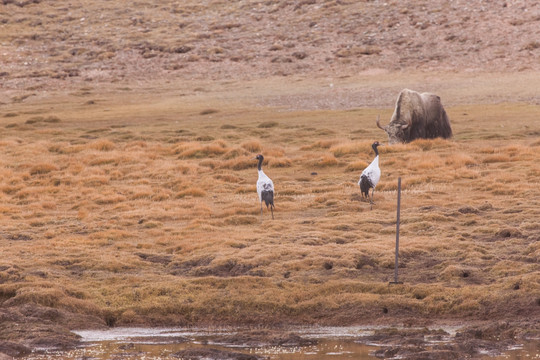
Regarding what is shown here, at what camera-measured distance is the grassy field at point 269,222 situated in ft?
50.5

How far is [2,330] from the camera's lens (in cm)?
1391

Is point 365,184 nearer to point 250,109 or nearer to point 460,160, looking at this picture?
point 460,160

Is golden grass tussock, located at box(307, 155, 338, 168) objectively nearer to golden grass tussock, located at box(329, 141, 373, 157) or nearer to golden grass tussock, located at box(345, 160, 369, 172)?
golden grass tussock, located at box(345, 160, 369, 172)

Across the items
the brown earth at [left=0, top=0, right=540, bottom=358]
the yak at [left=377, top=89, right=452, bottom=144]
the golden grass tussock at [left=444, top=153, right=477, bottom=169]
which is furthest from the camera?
the yak at [left=377, top=89, right=452, bottom=144]

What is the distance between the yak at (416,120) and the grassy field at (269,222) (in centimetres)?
101

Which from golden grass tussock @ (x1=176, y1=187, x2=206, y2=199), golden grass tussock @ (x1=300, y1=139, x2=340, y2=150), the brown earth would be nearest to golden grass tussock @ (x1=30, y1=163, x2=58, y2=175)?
the brown earth

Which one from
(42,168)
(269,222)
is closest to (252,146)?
Answer: (42,168)

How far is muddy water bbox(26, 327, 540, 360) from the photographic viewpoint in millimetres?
12883

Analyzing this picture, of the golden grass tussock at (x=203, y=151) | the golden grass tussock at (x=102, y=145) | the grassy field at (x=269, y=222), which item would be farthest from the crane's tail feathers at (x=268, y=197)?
the golden grass tussock at (x=102, y=145)

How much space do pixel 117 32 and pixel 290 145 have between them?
3557 centimetres

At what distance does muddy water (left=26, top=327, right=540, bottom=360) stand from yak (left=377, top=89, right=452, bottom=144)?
19.6m

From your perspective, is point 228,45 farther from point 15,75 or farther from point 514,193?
Answer: point 514,193

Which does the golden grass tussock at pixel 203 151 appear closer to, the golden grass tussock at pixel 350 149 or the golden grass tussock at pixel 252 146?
the golden grass tussock at pixel 252 146

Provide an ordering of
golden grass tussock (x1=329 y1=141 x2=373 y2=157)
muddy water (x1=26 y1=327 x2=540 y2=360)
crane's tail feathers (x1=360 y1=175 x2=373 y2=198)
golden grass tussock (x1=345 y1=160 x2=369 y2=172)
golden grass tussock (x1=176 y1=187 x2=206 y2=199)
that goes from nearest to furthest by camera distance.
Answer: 1. muddy water (x1=26 y1=327 x2=540 y2=360)
2. crane's tail feathers (x1=360 y1=175 x2=373 y2=198)
3. golden grass tussock (x1=176 y1=187 x2=206 y2=199)
4. golden grass tussock (x1=345 y1=160 x2=369 y2=172)
5. golden grass tussock (x1=329 y1=141 x2=373 y2=157)
